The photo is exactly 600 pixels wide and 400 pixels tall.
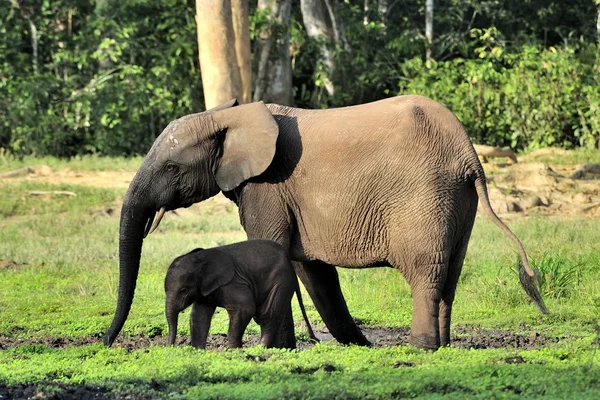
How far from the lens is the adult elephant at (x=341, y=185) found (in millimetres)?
7762

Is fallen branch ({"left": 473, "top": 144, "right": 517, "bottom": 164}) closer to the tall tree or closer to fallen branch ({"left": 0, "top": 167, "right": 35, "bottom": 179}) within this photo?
the tall tree

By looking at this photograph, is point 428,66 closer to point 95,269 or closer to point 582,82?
point 582,82

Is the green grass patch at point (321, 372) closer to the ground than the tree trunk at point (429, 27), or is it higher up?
closer to the ground

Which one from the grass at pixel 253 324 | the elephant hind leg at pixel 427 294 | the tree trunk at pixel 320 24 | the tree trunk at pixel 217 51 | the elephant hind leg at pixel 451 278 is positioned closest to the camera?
the grass at pixel 253 324

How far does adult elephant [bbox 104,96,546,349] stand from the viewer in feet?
25.5

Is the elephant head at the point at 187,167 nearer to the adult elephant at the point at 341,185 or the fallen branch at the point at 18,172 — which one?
the adult elephant at the point at 341,185

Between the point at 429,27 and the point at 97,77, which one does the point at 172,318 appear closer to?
the point at 97,77

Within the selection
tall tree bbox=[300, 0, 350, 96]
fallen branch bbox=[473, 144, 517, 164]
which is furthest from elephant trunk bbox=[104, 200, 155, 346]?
tall tree bbox=[300, 0, 350, 96]

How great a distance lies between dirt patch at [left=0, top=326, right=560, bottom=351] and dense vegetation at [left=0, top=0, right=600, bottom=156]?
1100cm

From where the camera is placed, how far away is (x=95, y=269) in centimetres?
1226

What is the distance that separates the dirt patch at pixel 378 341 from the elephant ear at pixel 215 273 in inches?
45.2

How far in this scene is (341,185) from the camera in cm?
798

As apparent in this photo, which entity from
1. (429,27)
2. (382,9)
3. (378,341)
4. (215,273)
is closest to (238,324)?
(215,273)

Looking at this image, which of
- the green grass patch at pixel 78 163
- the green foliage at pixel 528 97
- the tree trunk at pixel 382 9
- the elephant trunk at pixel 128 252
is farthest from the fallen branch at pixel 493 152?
the elephant trunk at pixel 128 252
